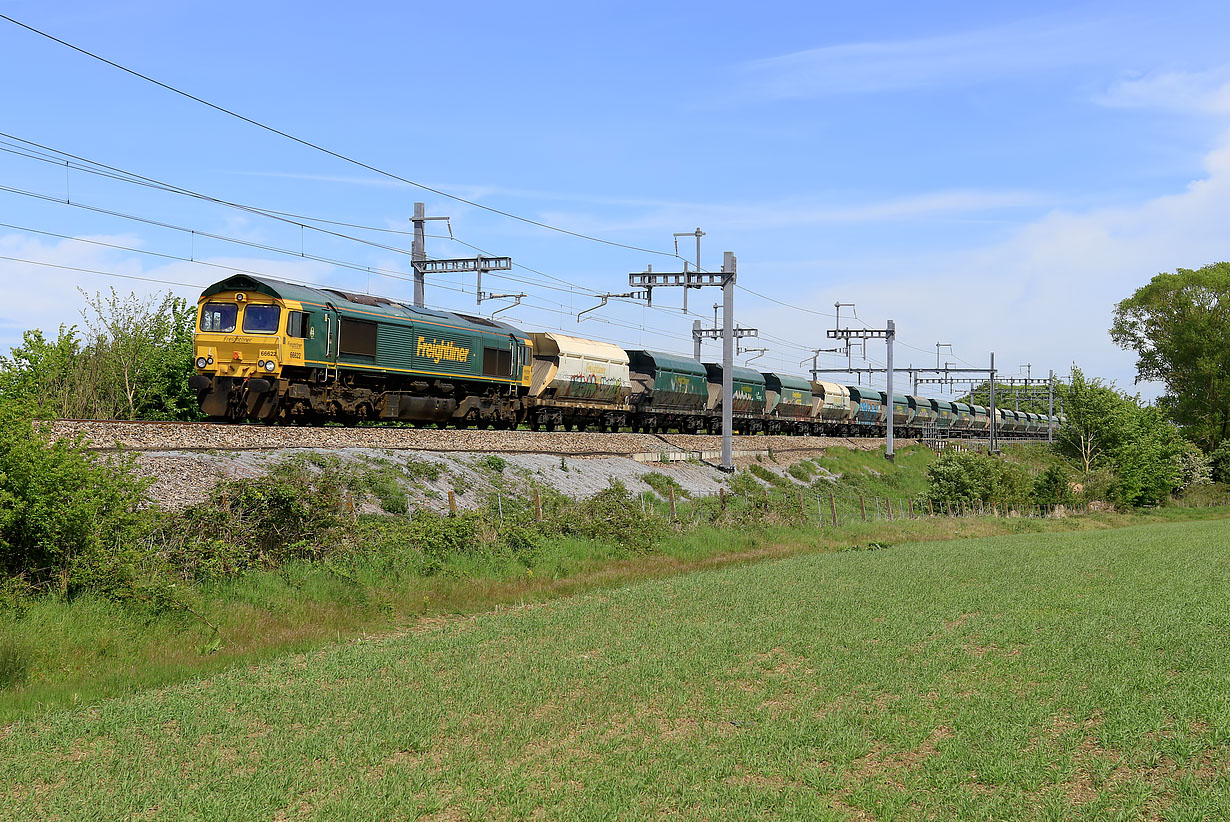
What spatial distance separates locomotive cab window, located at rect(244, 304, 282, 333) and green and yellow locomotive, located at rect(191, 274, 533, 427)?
0.10ft

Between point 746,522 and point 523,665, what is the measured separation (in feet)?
66.0

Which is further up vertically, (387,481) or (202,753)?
(387,481)

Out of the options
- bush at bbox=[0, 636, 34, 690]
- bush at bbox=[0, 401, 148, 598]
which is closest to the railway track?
bush at bbox=[0, 401, 148, 598]

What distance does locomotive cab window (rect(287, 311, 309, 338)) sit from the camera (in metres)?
28.5

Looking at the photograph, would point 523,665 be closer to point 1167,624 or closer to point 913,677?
point 913,677

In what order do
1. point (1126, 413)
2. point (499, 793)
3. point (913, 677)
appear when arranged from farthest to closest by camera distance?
point (1126, 413) < point (913, 677) < point (499, 793)

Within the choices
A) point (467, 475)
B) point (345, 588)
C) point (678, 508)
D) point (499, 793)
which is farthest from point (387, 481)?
point (499, 793)

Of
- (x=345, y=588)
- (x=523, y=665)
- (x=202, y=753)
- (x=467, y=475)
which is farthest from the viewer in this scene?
(x=467, y=475)

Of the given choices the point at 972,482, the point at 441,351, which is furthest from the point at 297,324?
the point at 972,482

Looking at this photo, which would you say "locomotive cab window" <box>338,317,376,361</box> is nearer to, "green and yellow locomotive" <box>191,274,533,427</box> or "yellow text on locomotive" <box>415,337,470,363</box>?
"green and yellow locomotive" <box>191,274,533,427</box>

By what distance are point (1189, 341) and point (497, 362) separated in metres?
53.3

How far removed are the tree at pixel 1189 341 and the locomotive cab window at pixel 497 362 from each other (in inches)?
2048

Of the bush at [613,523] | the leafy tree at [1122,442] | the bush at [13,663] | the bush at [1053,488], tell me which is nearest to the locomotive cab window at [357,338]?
the bush at [613,523]

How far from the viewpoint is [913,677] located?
1350 cm
